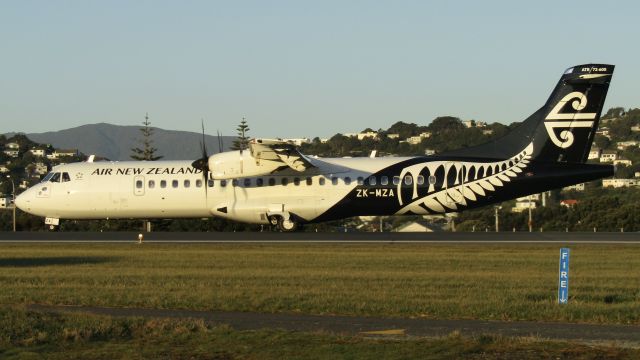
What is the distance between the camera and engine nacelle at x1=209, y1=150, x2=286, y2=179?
123 ft

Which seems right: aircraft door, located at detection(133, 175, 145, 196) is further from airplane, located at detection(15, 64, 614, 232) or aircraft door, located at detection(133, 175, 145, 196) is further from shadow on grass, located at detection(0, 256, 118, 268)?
shadow on grass, located at detection(0, 256, 118, 268)

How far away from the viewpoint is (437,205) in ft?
124

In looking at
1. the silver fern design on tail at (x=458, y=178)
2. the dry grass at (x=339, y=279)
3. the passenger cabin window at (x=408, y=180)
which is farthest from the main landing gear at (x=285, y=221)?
the dry grass at (x=339, y=279)

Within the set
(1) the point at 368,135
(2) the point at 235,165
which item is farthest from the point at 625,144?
(2) the point at 235,165

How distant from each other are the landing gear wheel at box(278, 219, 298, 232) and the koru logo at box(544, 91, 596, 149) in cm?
1067

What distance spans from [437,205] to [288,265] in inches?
504

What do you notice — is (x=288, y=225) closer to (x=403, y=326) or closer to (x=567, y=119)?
(x=567, y=119)

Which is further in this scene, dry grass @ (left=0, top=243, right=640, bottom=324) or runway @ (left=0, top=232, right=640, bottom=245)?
runway @ (left=0, top=232, right=640, bottom=245)

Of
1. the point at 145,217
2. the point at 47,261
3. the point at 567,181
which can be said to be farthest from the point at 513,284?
the point at 145,217

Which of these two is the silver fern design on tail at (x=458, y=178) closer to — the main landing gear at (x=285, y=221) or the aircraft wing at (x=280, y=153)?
the aircraft wing at (x=280, y=153)

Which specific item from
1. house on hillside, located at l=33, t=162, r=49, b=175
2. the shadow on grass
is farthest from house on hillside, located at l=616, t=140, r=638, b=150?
the shadow on grass

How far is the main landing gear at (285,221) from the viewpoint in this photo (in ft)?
128

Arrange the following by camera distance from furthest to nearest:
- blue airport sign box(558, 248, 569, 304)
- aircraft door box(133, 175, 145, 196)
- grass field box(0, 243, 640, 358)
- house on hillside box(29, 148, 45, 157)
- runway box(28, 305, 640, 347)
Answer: house on hillside box(29, 148, 45, 157) < aircraft door box(133, 175, 145, 196) < blue airport sign box(558, 248, 569, 304) < runway box(28, 305, 640, 347) < grass field box(0, 243, 640, 358)

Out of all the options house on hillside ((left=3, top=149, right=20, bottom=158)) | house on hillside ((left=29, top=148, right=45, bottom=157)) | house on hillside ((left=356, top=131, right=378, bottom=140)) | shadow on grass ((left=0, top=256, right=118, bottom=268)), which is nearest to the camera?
shadow on grass ((left=0, top=256, right=118, bottom=268))
